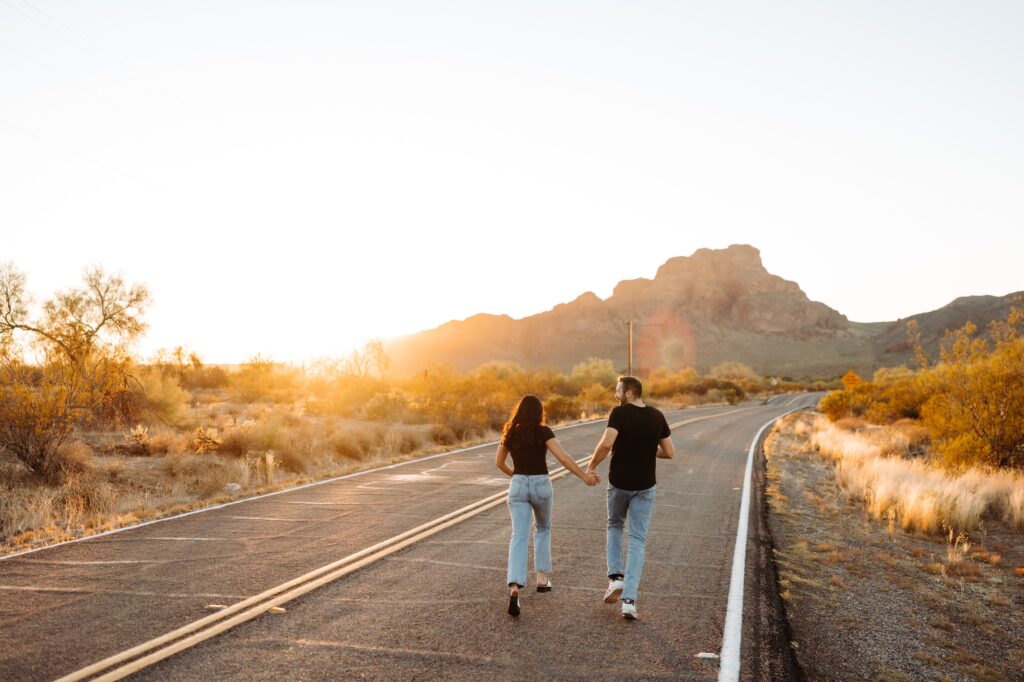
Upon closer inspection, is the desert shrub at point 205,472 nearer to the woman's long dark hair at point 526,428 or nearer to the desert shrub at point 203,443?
the desert shrub at point 203,443

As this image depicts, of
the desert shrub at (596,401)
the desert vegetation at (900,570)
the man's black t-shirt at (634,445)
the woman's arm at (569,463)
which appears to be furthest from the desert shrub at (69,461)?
the desert shrub at (596,401)

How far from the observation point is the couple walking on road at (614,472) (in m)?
6.34

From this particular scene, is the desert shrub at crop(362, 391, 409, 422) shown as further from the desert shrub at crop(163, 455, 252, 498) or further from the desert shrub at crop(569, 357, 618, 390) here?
the desert shrub at crop(569, 357, 618, 390)

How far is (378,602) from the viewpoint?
6309mm

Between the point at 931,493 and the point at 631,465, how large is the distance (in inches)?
359

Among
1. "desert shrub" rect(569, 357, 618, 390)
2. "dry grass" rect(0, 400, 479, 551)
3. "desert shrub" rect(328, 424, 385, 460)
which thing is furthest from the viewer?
"desert shrub" rect(569, 357, 618, 390)

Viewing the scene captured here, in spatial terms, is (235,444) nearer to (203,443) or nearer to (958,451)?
(203,443)

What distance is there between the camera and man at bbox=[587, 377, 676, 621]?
20.9ft

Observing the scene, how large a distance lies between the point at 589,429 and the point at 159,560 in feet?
69.8

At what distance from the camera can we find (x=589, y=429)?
91.3 feet

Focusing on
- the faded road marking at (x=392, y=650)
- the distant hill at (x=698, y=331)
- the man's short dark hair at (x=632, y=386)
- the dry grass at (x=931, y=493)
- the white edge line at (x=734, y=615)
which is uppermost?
the distant hill at (x=698, y=331)

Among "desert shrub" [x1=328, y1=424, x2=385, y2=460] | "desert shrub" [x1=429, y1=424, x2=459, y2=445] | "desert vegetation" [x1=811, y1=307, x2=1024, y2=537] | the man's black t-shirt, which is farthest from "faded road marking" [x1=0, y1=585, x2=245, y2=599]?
"desert shrub" [x1=429, y1=424, x2=459, y2=445]

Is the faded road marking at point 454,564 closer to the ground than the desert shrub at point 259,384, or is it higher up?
closer to the ground

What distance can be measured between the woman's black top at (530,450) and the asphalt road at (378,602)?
123 cm
